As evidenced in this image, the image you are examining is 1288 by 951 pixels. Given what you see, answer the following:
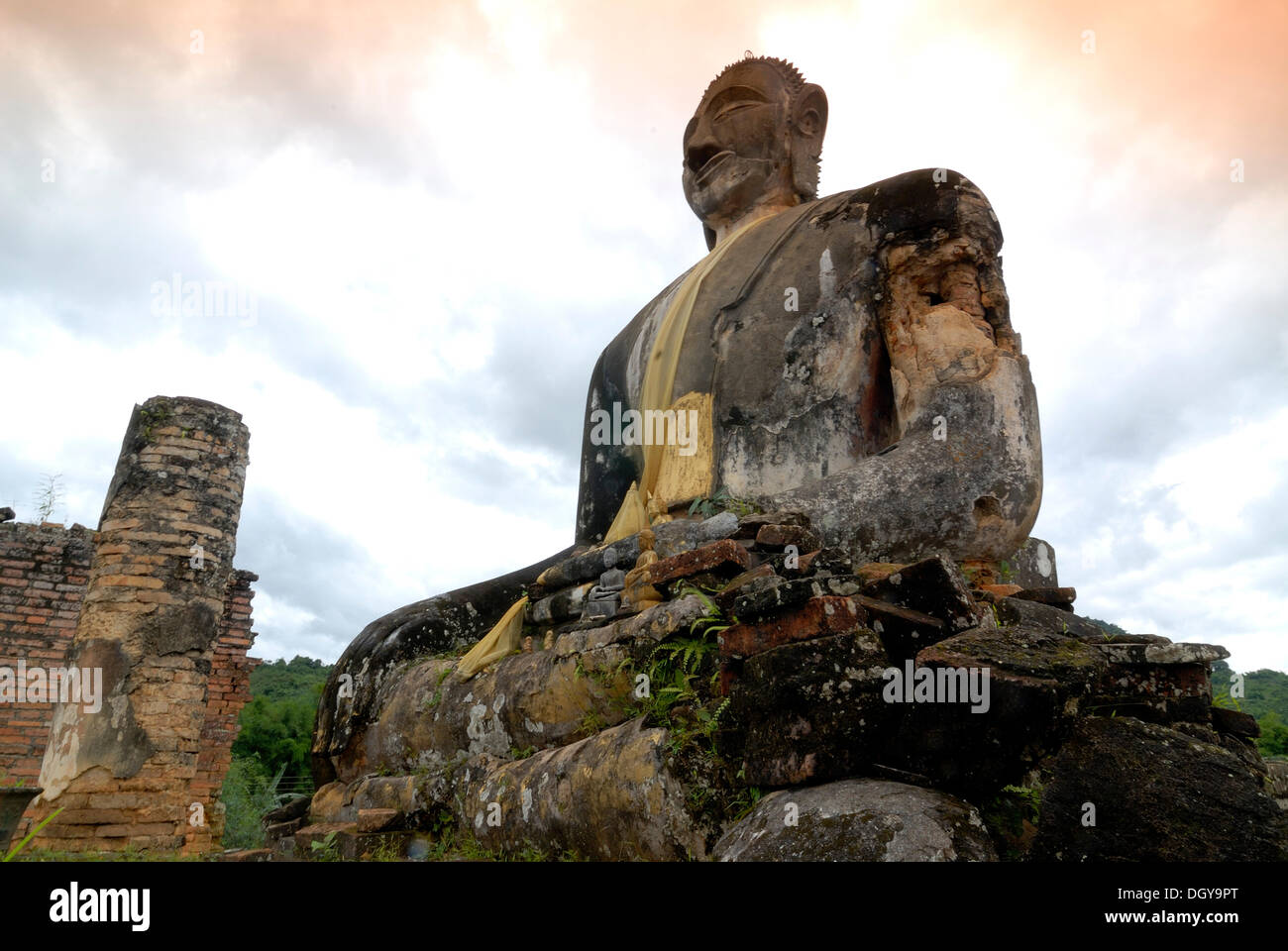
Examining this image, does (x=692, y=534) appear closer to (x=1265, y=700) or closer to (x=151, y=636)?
(x=1265, y=700)

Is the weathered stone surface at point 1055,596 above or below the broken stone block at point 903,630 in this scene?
above

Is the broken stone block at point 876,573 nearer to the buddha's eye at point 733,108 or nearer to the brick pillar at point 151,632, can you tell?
the buddha's eye at point 733,108

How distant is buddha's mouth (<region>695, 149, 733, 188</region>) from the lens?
5438mm

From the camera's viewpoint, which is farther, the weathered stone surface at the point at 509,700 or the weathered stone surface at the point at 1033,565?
the weathered stone surface at the point at 1033,565

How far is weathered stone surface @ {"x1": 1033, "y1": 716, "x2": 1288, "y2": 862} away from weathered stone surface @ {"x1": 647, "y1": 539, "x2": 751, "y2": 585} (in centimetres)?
123

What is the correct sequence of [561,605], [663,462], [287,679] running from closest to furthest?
[561,605] < [663,462] < [287,679]

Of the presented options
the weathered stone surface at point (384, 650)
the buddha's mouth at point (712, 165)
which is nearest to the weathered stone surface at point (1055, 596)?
the weathered stone surface at point (384, 650)

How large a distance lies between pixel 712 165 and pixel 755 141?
0.90 feet

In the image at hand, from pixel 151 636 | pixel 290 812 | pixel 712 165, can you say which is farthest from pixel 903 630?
pixel 151 636

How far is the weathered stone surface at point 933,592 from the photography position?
205 cm

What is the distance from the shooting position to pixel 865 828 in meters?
1.62

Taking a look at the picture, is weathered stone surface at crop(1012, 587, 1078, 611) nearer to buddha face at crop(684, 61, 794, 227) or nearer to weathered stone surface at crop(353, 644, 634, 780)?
weathered stone surface at crop(353, 644, 634, 780)

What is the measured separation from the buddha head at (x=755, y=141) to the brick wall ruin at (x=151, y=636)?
6248mm
